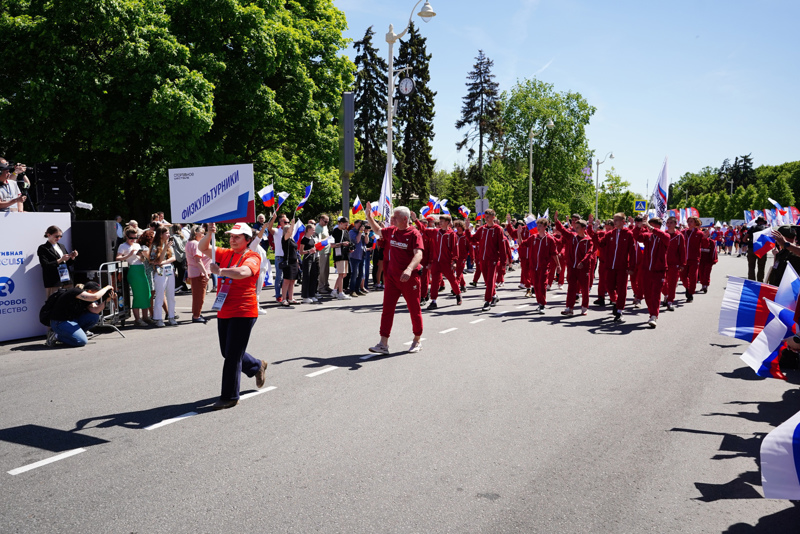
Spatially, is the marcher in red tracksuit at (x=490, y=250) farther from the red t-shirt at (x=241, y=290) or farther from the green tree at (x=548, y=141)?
the green tree at (x=548, y=141)

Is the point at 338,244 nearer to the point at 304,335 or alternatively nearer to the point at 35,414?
the point at 304,335

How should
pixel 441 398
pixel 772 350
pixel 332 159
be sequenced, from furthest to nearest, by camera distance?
pixel 332 159
pixel 441 398
pixel 772 350

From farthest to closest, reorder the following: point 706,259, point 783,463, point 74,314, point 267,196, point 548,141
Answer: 1. point 548,141
2. point 706,259
3. point 267,196
4. point 74,314
5. point 783,463

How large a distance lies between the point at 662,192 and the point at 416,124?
34512mm

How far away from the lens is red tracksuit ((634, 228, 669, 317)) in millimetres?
10727

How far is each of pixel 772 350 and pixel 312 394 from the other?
13.9 feet

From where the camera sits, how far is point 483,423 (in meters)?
5.37

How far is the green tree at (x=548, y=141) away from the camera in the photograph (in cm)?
6012

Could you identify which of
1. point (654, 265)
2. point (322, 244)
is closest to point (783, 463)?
point (654, 265)

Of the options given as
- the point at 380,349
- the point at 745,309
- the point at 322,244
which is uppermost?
the point at 322,244

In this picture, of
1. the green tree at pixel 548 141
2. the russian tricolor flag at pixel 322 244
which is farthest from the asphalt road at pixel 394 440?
the green tree at pixel 548 141

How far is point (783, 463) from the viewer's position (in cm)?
313

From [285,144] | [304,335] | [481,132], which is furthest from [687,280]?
[481,132]

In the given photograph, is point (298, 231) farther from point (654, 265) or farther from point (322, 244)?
point (654, 265)
